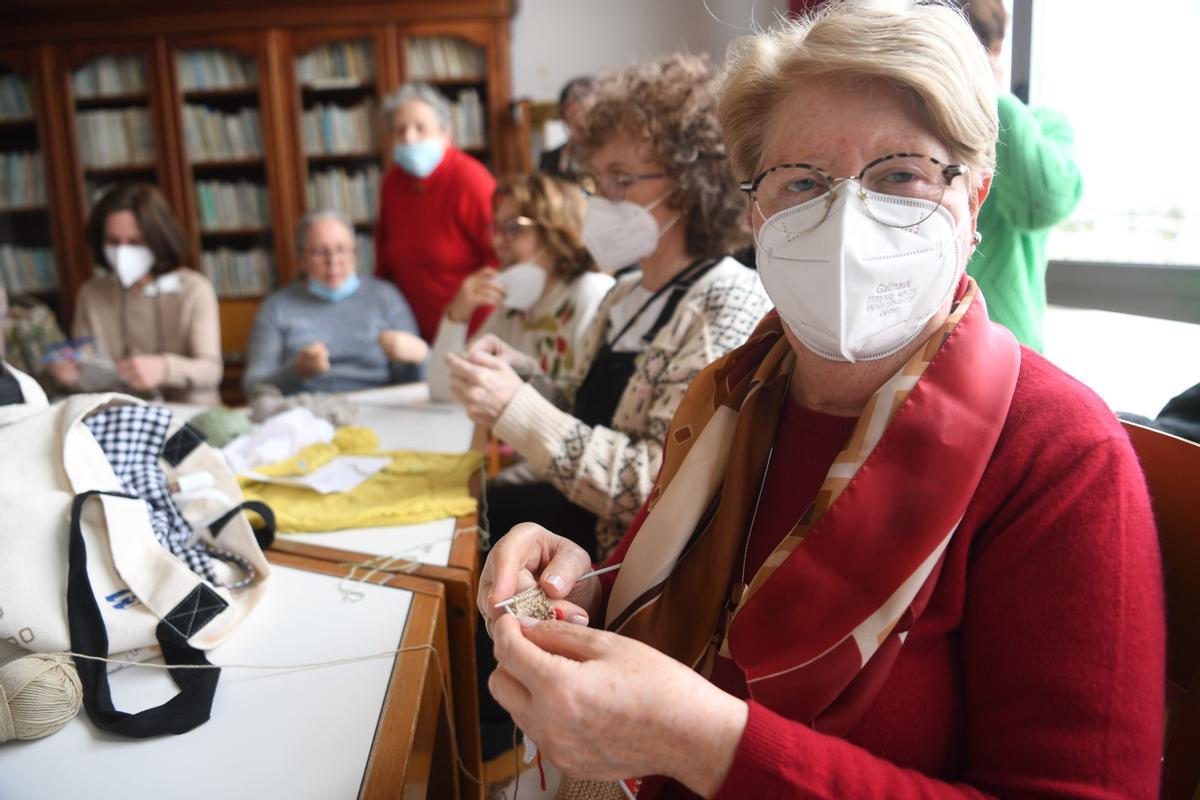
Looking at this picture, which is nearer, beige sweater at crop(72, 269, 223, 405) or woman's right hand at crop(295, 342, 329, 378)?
woman's right hand at crop(295, 342, 329, 378)

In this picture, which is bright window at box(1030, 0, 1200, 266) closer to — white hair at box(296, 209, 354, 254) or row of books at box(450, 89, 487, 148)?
white hair at box(296, 209, 354, 254)

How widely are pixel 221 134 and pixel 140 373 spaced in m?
2.39

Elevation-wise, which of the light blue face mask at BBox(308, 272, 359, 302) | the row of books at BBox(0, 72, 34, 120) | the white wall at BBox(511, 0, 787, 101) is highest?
the white wall at BBox(511, 0, 787, 101)

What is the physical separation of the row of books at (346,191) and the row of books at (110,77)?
1.04 metres

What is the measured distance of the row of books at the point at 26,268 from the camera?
180 inches

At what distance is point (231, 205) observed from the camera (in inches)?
176

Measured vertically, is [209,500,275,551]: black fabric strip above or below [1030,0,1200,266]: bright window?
below

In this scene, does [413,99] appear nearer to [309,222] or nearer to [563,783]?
[309,222]

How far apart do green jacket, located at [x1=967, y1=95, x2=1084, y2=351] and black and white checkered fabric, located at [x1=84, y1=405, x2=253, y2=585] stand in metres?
1.37

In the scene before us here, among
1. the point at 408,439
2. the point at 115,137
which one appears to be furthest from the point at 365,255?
the point at 408,439

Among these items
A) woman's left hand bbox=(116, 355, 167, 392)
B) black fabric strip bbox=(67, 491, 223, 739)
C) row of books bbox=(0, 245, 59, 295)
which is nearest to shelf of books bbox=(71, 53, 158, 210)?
row of books bbox=(0, 245, 59, 295)

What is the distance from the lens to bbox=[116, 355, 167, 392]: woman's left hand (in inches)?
100

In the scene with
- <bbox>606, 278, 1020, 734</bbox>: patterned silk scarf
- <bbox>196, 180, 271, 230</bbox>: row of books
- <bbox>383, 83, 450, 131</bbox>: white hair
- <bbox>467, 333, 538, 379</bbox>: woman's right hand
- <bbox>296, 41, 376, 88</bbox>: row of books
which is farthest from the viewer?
<bbox>196, 180, 271, 230</bbox>: row of books

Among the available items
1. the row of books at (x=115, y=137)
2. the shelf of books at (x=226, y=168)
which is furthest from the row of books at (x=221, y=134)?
the row of books at (x=115, y=137)
